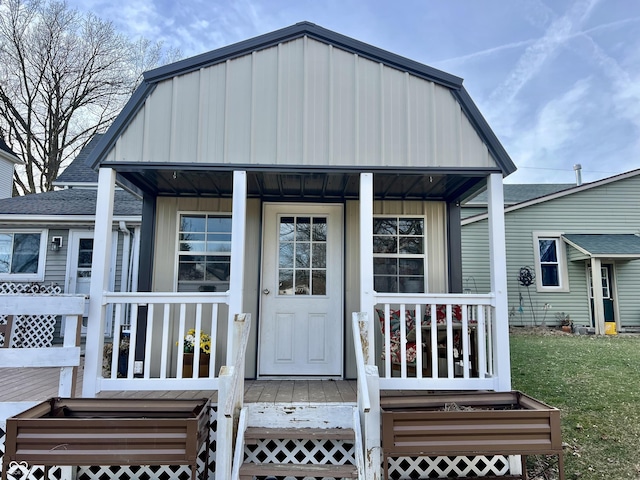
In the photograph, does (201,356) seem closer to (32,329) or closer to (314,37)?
(314,37)

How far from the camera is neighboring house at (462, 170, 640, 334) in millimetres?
10992

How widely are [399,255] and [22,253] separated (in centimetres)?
752

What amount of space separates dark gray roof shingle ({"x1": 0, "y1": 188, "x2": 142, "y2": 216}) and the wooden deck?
155 inches

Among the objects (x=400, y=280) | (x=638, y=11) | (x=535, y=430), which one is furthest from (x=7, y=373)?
(x=638, y=11)

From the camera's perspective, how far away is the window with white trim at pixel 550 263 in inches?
440

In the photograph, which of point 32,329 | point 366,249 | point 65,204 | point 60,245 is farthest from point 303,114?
point 65,204

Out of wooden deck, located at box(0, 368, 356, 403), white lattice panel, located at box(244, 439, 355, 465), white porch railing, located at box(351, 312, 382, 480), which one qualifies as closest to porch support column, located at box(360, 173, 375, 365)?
white porch railing, located at box(351, 312, 382, 480)

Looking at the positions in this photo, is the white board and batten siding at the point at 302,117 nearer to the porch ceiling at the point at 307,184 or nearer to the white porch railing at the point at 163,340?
the porch ceiling at the point at 307,184

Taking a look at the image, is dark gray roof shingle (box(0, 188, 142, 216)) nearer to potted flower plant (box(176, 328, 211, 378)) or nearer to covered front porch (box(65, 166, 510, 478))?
covered front porch (box(65, 166, 510, 478))

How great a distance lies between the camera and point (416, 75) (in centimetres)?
367

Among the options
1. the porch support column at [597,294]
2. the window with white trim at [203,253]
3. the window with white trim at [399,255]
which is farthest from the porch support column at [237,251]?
the porch support column at [597,294]

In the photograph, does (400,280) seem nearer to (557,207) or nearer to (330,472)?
(330,472)

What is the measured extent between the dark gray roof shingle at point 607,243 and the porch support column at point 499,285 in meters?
8.83

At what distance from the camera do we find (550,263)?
37.3 ft
